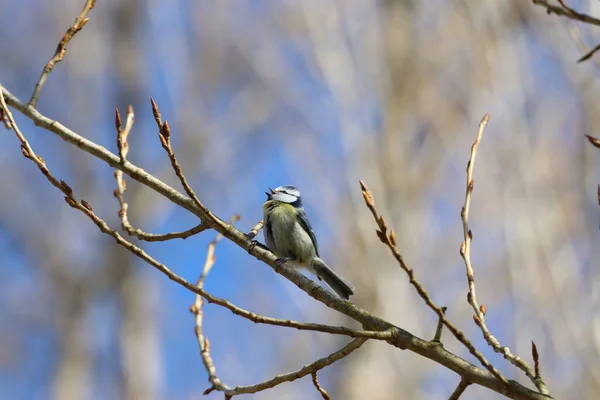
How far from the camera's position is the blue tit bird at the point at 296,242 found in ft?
13.8

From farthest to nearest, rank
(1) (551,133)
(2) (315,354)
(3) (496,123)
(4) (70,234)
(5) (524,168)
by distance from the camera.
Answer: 1. (4) (70,234)
2. (2) (315,354)
3. (1) (551,133)
4. (3) (496,123)
5. (5) (524,168)

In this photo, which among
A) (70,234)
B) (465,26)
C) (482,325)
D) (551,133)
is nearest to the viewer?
(482,325)

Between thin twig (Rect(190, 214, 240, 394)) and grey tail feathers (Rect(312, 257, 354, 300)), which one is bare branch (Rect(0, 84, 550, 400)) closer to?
thin twig (Rect(190, 214, 240, 394))

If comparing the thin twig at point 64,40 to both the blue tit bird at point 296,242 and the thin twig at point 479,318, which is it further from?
the blue tit bird at point 296,242

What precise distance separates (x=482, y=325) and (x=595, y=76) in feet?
16.9

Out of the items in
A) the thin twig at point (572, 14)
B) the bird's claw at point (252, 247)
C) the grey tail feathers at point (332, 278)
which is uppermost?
the grey tail feathers at point (332, 278)

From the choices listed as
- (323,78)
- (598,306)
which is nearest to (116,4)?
(323,78)

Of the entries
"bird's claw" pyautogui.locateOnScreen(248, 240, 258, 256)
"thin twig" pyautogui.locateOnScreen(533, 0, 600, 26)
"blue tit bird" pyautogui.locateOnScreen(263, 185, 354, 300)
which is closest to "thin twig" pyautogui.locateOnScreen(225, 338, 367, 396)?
"bird's claw" pyautogui.locateOnScreen(248, 240, 258, 256)

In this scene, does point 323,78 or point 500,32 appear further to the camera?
point 323,78

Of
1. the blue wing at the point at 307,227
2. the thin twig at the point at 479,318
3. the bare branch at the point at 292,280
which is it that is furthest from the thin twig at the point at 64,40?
the blue wing at the point at 307,227

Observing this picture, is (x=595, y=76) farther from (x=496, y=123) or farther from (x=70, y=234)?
(x=70, y=234)

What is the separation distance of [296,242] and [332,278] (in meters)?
0.35

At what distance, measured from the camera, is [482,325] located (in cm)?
217

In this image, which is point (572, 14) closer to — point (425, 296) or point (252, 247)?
point (425, 296)
